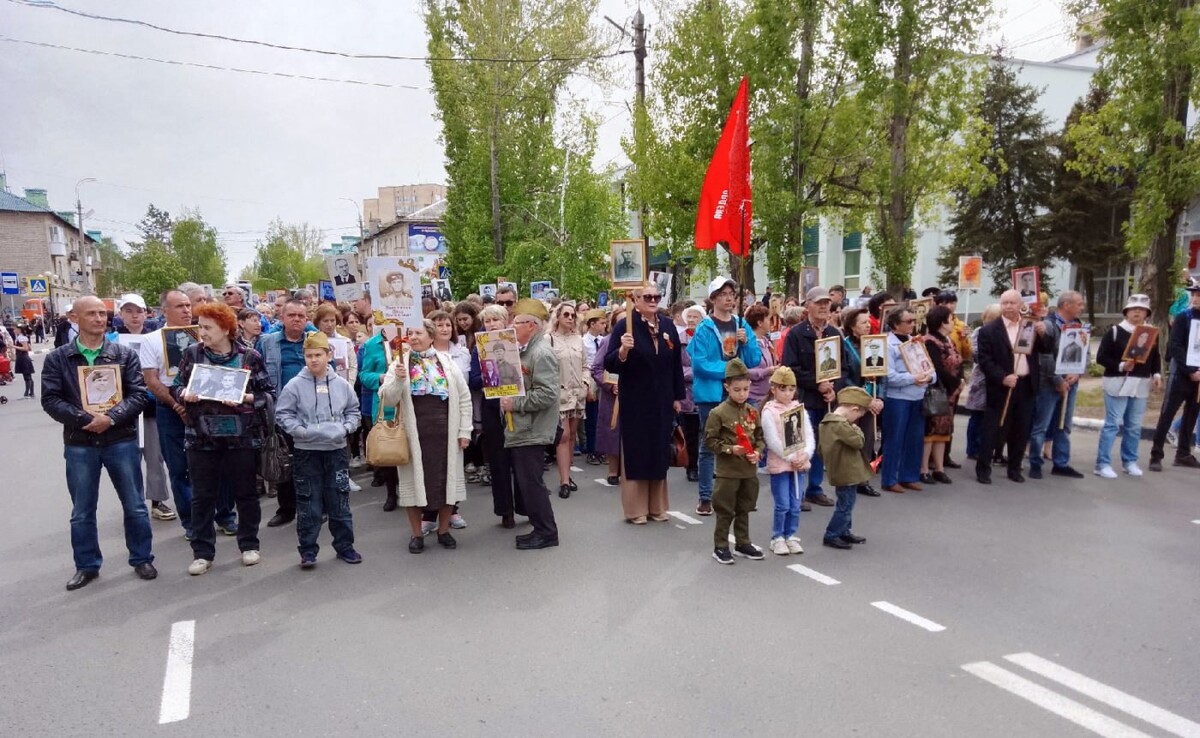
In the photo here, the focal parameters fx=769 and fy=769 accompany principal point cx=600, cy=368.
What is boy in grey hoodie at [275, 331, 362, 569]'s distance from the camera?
573cm

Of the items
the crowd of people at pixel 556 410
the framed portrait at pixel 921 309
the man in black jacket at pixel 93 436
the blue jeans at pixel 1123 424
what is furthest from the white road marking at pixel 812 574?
the blue jeans at pixel 1123 424

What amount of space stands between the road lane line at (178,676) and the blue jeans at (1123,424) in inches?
352

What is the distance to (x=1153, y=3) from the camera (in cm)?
1227

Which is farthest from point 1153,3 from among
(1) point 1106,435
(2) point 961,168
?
(1) point 1106,435

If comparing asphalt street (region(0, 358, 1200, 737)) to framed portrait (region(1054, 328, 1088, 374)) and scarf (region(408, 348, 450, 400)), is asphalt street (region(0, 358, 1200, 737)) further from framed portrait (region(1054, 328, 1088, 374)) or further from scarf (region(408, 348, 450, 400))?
framed portrait (region(1054, 328, 1088, 374))

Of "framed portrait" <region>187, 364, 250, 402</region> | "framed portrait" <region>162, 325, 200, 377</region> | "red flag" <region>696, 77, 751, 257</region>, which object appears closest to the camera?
"framed portrait" <region>187, 364, 250, 402</region>

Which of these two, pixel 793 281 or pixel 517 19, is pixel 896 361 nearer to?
pixel 793 281

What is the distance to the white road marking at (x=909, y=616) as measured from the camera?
4590 mm

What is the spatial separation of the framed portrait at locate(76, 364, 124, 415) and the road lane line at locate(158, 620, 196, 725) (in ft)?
5.53

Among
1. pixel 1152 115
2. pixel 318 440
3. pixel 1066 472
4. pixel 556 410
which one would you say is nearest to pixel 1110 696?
pixel 556 410

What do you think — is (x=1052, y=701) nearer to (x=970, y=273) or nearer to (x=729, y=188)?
(x=729, y=188)

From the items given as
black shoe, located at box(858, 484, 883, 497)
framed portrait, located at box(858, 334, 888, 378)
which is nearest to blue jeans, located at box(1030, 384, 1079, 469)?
black shoe, located at box(858, 484, 883, 497)

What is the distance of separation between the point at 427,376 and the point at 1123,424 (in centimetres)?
764

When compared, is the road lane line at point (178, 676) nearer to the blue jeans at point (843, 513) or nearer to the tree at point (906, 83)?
the blue jeans at point (843, 513)
